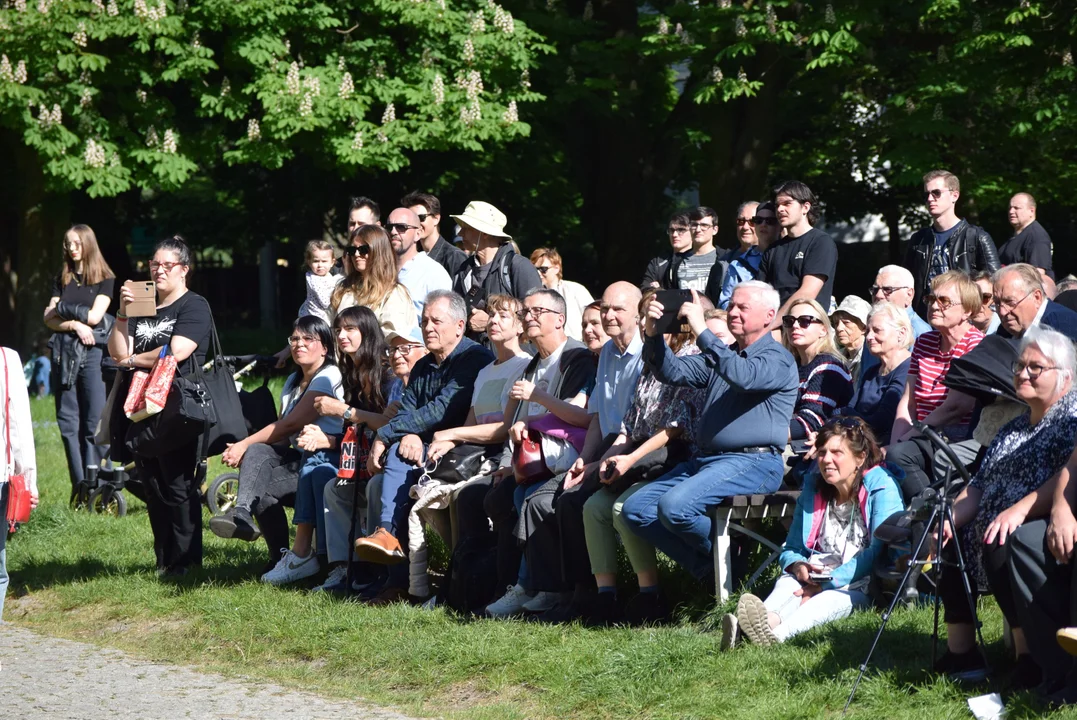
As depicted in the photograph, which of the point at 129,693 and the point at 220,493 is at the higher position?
the point at 220,493

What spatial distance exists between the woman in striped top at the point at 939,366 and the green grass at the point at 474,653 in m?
0.95

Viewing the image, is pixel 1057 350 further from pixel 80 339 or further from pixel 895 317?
pixel 80 339

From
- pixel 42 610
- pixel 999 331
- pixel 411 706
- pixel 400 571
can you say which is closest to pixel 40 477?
pixel 42 610

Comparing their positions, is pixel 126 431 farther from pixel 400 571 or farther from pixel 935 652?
pixel 935 652

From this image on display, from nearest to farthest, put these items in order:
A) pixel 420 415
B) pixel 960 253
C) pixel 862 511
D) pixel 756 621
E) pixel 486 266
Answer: pixel 756 621, pixel 862 511, pixel 420 415, pixel 960 253, pixel 486 266

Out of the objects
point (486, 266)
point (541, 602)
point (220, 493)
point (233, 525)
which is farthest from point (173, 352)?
point (541, 602)

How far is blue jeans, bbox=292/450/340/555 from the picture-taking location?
9180mm

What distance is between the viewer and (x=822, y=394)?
311 inches

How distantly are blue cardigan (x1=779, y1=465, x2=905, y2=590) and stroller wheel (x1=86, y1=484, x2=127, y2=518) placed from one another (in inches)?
261

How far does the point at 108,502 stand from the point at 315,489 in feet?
11.7

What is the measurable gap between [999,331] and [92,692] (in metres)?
4.72

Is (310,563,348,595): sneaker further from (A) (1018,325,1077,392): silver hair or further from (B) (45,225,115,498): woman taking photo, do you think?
(A) (1018,325,1077,392): silver hair

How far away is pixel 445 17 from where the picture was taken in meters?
19.3

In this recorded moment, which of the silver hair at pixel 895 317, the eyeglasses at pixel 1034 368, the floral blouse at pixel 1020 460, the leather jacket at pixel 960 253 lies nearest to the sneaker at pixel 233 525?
the silver hair at pixel 895 317
